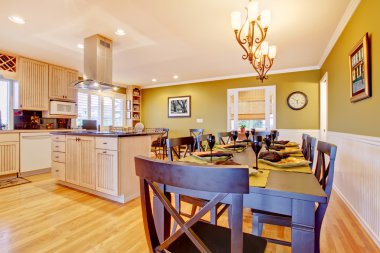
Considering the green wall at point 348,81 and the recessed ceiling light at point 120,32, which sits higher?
the recessed ceiling light at point 120,32

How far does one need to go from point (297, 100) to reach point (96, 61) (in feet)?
14.9

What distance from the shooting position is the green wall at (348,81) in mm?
1833

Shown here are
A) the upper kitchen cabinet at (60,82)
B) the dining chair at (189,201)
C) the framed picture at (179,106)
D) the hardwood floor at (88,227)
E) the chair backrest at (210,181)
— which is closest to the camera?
the chair backrest at (210,181)

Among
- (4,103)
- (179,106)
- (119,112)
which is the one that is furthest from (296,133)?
(4,103)

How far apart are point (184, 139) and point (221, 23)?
71.7 inches

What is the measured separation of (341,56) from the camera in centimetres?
287

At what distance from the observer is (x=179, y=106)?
6539 mm

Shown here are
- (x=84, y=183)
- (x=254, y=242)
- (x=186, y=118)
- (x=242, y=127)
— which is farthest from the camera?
(x=186, y=118)

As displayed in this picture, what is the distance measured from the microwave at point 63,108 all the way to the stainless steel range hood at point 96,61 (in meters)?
1.75

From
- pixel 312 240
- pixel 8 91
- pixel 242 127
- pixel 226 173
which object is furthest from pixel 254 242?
pixel 8 91

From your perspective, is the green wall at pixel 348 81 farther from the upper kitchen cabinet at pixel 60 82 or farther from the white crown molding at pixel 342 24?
the upper kitchen cabinet at pixel 60 82

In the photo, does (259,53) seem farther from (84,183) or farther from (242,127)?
(84,183)

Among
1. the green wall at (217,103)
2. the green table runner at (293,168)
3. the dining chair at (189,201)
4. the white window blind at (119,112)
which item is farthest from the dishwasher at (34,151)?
the green table runner at (293,168)

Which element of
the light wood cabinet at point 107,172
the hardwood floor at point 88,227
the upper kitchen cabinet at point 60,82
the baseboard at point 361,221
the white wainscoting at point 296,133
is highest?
the upper kitchen cabinet at point 60,82
